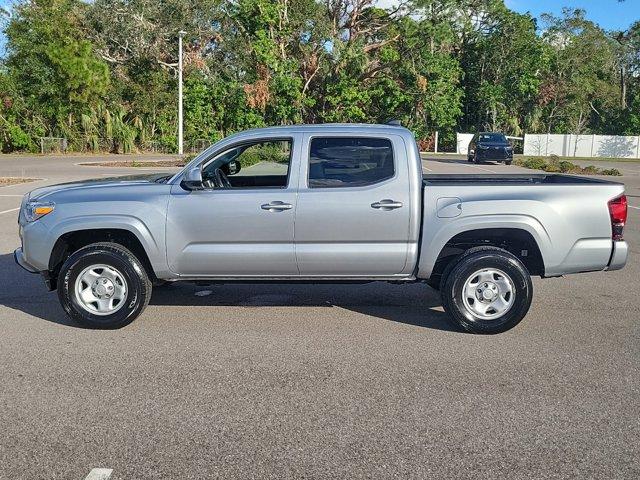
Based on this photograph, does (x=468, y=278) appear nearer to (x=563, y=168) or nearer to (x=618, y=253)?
(x=618, y=253)

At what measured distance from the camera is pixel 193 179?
604 centimetres

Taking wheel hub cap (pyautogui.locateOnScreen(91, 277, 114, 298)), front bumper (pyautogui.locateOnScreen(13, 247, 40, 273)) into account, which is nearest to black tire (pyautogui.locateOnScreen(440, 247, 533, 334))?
wheel hub cap (pyautogui.locateOnScreen(91, 277, 114, 298))

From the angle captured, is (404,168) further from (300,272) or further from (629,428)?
(629,428)

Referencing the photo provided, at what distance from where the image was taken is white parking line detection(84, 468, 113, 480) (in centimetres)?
352

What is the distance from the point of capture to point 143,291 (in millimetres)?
6145

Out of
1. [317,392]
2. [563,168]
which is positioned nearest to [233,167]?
[317,392]

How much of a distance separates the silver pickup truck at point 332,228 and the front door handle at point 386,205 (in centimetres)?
1

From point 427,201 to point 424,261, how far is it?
0.56 metres

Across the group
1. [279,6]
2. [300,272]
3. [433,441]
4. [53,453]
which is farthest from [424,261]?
[279,6]

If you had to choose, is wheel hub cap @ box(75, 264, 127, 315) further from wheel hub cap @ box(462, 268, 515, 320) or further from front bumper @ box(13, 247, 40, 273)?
wheel hub cap @ box(462, 268, 515, 320)

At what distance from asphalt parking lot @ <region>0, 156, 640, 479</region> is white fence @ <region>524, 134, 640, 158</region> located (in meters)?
51.0

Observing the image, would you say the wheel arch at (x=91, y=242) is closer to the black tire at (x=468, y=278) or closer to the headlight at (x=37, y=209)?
the headlight at (x=37, y=209)

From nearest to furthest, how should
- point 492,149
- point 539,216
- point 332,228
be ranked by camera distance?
point 539,216, point 332,228, point 492,149

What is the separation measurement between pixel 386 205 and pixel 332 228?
21.5 inches
